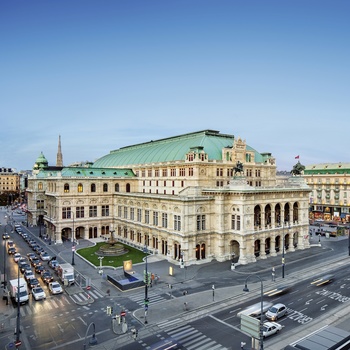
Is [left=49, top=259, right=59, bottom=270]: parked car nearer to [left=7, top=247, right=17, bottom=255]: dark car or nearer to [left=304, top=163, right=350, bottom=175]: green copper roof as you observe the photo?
[left=7, top=247, right=17, bottom=255]: dark car

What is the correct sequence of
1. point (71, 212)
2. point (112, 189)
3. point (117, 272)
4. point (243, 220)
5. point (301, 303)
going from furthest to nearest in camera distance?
1. point (112, 189)
2. point (71, 212)
3. point (243, 220)
4. point (117, 272)
5. point (301, 303)

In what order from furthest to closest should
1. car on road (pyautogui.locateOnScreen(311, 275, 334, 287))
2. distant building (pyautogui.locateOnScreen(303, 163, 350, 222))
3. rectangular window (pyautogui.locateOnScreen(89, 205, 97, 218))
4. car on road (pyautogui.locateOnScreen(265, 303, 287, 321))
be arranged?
distant building (pyautogui.locateOnScreen(303, 163, 350, 222)) < rectangular window (pyautogui.locateOnScreen(89, 205, 97, 218)) < car on road (pyautogui.locateOnScreen(311, 275, 334, 287)) < car on road (pyautogui.locateOnScreen(265, 303, 287, 321))

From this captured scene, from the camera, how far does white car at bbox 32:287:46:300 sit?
45125 millimetres

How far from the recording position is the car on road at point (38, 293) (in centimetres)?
4512

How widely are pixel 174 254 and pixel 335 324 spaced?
116 feet

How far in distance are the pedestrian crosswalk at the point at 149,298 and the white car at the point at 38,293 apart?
41.6ft

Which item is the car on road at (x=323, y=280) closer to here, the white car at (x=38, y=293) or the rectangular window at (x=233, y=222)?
the rectangular window at (x=233, y=222)

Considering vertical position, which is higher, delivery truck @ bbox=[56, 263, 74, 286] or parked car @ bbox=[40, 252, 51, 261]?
delivery truck @ bbox=[56, 263, 74, 286]

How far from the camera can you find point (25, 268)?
190ft

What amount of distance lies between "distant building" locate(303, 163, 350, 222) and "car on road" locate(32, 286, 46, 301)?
376 feet

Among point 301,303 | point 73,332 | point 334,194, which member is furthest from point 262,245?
point 334,194

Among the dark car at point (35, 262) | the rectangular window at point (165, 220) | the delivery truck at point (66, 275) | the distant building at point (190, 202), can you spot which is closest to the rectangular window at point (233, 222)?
the distant building at point (190, 202)

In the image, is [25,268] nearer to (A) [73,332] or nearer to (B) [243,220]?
(A) [73,332]

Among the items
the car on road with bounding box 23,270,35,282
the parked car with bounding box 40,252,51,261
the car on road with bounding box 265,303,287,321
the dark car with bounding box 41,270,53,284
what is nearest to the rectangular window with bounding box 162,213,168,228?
the dark car with bounding box 41,270,53,284
